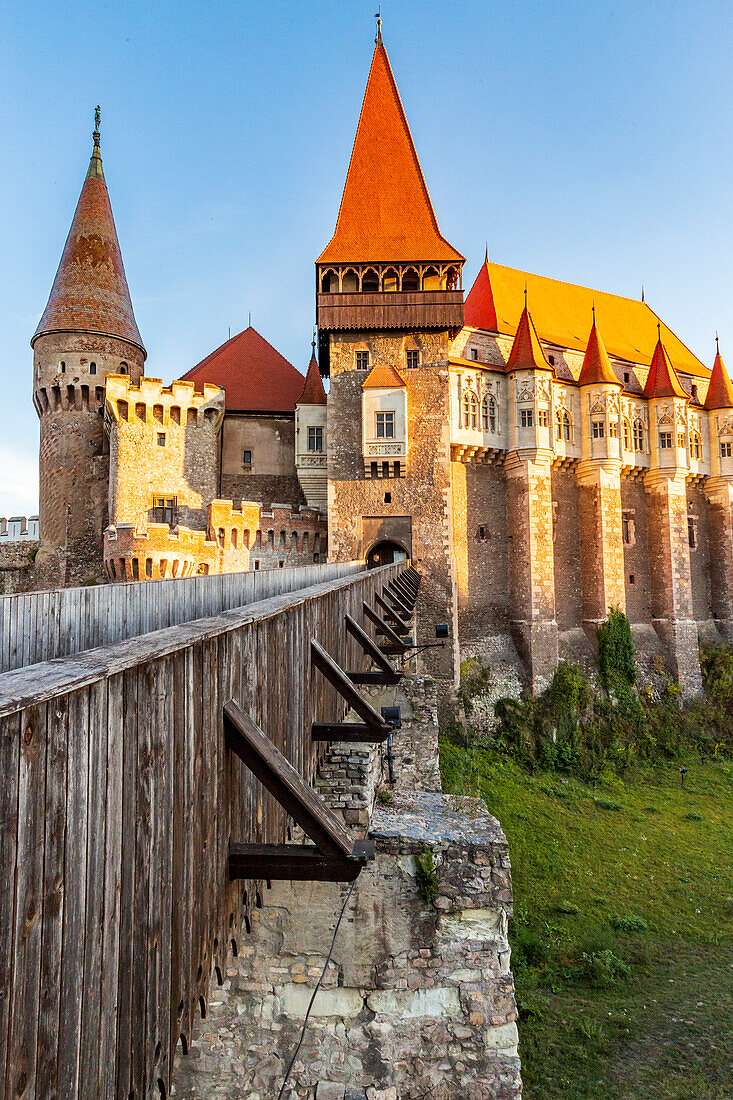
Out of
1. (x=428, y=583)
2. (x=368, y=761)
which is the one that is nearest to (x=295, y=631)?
(x=368, y=761)

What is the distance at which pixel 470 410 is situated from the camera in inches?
917

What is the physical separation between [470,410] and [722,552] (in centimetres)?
1339

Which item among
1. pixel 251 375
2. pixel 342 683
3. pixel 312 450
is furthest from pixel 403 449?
pixel 342 683

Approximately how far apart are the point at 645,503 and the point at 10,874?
28.7m

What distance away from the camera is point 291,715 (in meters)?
4.31

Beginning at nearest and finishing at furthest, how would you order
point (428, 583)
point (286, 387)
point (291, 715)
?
point (291, 715) < point (428, 583) < point (286, 387)

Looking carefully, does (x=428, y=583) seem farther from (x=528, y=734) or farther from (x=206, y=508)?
(x=206, y=508)

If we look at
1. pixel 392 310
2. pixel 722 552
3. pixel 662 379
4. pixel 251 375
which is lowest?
pixel 722 552

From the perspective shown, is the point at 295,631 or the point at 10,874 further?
the point at 295,631

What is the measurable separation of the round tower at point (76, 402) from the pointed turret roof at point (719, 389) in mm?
23903

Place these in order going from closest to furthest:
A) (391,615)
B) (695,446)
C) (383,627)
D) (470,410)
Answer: (383,627)
(391,615)
(470,410)
(695,446)

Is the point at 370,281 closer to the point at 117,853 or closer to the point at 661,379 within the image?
the point at 661,379

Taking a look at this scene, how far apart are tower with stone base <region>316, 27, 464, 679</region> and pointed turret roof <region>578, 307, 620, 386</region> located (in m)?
6.15

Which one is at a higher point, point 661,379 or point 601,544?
point 661,379
